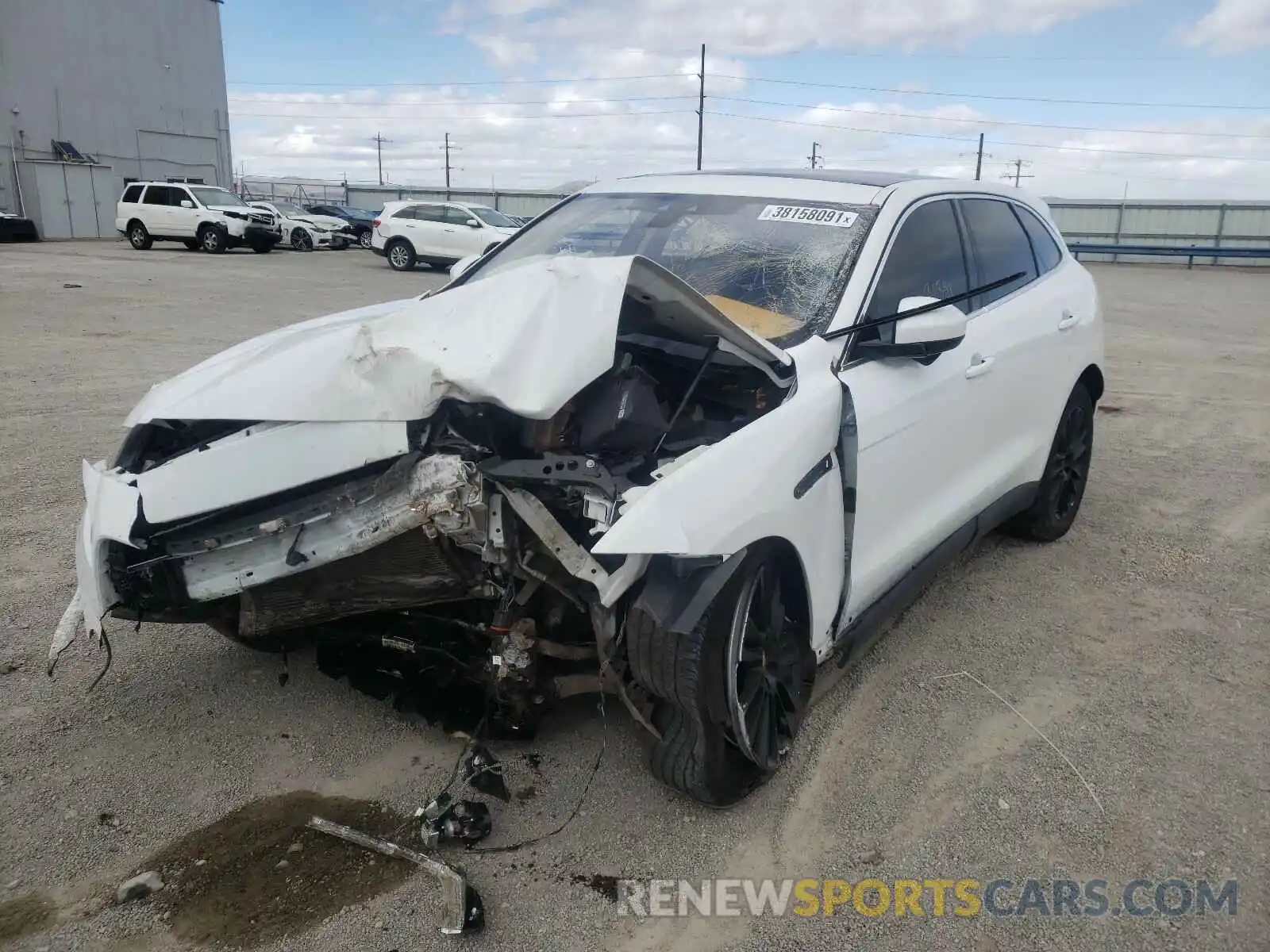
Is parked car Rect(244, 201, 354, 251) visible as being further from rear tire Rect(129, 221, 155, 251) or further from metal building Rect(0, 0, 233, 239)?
metal building Rect(0, 0, 233, 239)

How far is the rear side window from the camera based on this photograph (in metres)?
3.43

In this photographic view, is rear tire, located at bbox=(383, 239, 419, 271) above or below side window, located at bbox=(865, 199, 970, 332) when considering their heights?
below

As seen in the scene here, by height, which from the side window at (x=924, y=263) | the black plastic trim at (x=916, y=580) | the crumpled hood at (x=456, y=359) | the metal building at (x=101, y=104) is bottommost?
the black plastic trim at (x=916, y=580)

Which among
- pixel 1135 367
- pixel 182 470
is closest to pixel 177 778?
pixel 182 470

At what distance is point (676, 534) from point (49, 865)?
1.91 m

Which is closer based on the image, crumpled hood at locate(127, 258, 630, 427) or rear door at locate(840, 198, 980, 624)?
crumpled hood at locate(127, 258, 630, 427)

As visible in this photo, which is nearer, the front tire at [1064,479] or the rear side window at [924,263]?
Answer: the rear side window at [924,263]

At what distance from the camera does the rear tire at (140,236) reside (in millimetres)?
26594

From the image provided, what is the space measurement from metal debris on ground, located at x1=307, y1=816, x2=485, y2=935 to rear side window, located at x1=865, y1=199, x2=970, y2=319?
2169mm

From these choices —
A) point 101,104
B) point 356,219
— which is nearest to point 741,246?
point 356,219

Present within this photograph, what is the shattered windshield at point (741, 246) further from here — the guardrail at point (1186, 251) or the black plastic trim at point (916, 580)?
the guardrail at point (1186, 251)

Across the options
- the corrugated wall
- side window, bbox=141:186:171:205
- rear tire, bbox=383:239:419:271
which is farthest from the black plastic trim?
the corrugated wall

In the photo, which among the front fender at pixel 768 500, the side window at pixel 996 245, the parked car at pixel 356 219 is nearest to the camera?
the front fender at pixel 768 500

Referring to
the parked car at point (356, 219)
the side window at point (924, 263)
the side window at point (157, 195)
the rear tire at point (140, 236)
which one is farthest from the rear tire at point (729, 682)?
the parked car at point (356, 219)
